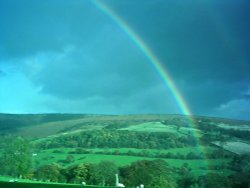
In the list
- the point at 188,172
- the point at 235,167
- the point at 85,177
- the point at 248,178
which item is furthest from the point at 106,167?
the point at 235,167

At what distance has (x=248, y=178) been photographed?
16012 centimetres

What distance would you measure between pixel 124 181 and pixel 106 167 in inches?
445

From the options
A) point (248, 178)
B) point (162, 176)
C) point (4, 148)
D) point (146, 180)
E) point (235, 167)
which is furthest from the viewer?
point (235, 167)

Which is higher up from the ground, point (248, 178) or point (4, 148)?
point (4, 148)

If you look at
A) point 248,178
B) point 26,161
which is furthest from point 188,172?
point 26,161

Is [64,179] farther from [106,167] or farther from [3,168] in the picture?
[3,168]

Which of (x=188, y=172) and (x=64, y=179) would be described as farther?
(x=188, y=172)

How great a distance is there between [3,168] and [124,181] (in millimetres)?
51176

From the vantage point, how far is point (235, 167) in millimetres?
199750

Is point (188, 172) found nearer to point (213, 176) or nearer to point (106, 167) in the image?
point (213, 176)

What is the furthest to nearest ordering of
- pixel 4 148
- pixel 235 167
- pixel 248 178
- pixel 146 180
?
pixel 235 167 → pixel 4 148 → pixel 248 178 → pixel 146 180

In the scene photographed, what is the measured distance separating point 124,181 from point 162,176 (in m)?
13.1

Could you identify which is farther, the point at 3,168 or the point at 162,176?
the point at 3,168

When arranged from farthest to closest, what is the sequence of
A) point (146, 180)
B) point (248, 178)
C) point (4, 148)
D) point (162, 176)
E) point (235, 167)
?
point (235, 167) < point (4, 148) < point (248, 178) < point (162, 176) < point (146, 180)
